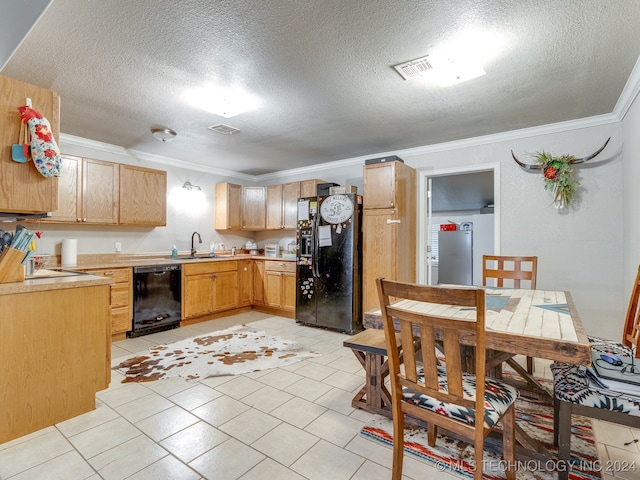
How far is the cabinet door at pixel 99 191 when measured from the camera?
3855mm

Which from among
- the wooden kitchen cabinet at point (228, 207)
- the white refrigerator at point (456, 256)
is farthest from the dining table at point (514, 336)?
the white refrigerator at point (456, 256)

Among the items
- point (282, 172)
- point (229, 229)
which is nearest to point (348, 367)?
point (229, 229)

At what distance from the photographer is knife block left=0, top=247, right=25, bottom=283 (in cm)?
199

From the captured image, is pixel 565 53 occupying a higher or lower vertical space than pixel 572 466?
higher

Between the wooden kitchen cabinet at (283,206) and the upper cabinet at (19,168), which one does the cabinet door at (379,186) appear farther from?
the upper cabinet at (19,168)

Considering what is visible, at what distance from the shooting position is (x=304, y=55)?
2213mm

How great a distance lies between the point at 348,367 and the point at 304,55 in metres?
2.62

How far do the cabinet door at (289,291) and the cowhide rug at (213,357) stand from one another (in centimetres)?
97

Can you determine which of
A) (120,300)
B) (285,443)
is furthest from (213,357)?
(285,443)

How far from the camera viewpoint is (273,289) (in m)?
5.11

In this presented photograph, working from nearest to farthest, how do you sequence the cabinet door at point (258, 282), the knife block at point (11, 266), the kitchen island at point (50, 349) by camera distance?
the kitchen island at point (50, 349), the knife block at point (11, 266), the cabinet door at point (258, 282)

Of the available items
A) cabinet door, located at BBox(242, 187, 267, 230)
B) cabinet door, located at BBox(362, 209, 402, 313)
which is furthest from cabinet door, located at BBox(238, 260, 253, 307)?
cabinet door, located at BBox(362, 209, 402, 313)

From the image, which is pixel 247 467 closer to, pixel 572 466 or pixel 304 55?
pixel 572 466

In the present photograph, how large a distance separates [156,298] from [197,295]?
1.89ft
